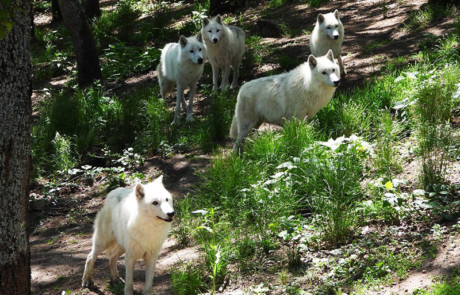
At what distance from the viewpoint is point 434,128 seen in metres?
5.86

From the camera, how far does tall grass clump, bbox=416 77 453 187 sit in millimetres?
5309

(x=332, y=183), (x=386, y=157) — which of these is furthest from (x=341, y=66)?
(x=332, y=183)

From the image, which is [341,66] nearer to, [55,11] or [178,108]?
[178,108]

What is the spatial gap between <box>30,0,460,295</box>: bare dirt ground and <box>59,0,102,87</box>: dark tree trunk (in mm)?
1121

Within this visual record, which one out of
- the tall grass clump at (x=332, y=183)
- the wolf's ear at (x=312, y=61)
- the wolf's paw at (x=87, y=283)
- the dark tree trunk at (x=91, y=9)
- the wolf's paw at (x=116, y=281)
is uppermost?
the dark tree trunk at (x=91, y=9)

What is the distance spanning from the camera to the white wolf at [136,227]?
4.67 m

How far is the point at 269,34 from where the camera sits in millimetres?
13461

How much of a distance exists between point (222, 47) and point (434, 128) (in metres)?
6.18

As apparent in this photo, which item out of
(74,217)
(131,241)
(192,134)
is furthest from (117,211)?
(192,134)

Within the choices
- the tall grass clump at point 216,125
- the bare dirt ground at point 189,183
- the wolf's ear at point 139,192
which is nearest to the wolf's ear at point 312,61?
the tall grass clump at point 216,125

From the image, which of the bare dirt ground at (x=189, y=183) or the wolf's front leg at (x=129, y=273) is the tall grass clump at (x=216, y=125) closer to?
the bare dirt ground at (x=189, y=183)

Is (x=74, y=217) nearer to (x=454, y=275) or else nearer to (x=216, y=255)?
(x=216, y=255)

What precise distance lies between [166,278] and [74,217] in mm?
2729

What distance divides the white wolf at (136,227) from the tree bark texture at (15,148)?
1.00 meters
